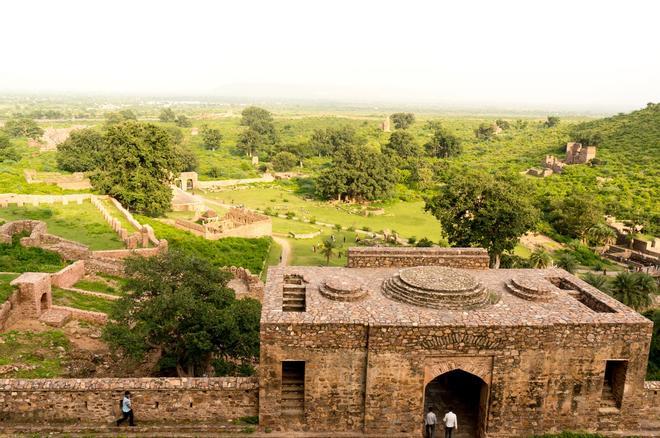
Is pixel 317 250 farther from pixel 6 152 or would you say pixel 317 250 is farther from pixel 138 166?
pixel 6 152

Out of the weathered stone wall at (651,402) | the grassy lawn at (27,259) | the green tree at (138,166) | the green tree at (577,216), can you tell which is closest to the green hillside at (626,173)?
the green tree at (577,216)

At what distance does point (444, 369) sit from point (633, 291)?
21.9 metres

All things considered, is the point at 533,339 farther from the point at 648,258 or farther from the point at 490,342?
the point at 648,258

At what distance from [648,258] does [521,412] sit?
3674 centimetres

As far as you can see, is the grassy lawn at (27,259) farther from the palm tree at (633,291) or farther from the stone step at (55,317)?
the palm tree at (633,291)

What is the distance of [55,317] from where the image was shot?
68.4 feet

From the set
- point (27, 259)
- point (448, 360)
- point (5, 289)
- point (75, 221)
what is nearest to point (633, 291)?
point (448, 360)

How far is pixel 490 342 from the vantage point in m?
11.8

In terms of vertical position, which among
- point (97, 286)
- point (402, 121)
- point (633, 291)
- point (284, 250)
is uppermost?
point (402, 121)

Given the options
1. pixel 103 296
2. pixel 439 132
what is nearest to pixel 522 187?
pixel 103 296

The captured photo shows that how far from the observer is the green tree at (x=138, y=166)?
4241 centimetres

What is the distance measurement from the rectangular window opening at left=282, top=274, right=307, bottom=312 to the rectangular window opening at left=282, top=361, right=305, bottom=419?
5.26ft

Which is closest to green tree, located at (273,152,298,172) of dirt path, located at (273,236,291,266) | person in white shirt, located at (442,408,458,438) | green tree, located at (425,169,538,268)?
dirt path, located at (273,236,291,266)

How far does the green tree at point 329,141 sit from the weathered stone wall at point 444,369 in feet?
280
